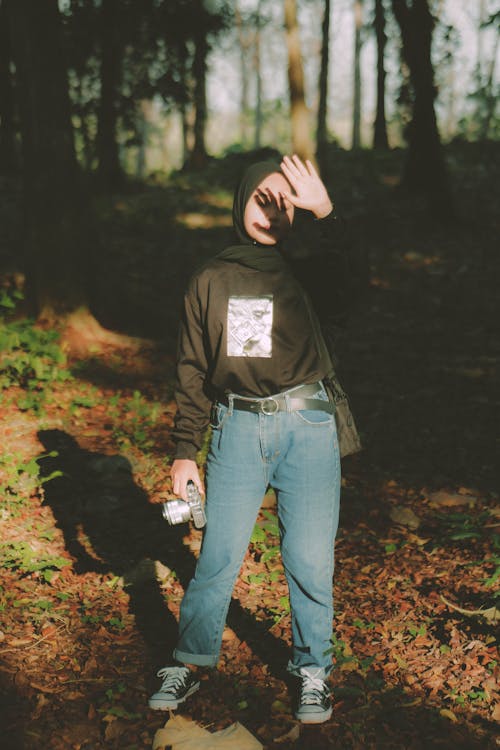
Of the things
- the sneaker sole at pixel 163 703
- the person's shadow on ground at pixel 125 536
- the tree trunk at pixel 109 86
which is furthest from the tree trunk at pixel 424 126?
the sneaker sole at pixel 163 703

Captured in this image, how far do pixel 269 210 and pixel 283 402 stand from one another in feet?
2.65

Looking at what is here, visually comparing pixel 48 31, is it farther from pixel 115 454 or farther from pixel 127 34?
pixel 127 34

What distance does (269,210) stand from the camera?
3.05 meters

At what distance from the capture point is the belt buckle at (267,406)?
3.06 meters

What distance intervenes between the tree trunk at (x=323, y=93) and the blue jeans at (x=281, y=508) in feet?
51.0

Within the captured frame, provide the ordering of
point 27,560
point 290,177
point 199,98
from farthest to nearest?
point 199,98 → point 27,560 → point 290,177

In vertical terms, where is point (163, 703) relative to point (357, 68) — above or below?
below

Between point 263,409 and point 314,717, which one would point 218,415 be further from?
point 314,717

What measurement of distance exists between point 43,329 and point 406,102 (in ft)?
52.4


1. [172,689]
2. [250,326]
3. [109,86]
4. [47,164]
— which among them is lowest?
[172,689]

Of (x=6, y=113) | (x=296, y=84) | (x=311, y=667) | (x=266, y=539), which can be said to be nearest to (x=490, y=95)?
(x=296, y=84)

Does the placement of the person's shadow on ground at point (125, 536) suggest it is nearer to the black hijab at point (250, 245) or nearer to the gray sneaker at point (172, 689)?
the gray sneaker at point (172, 689)

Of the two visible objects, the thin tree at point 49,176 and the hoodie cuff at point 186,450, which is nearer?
the hoodie cuff at point 186,450

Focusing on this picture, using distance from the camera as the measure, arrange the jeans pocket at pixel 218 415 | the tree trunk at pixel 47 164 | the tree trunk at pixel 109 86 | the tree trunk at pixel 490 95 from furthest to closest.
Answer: the tree trunk at pixel 490 95 → the tree trunk at pixel 109 86 → the tree trunk at pixel 47 164 → the jeans pocket at pixel 218 415
